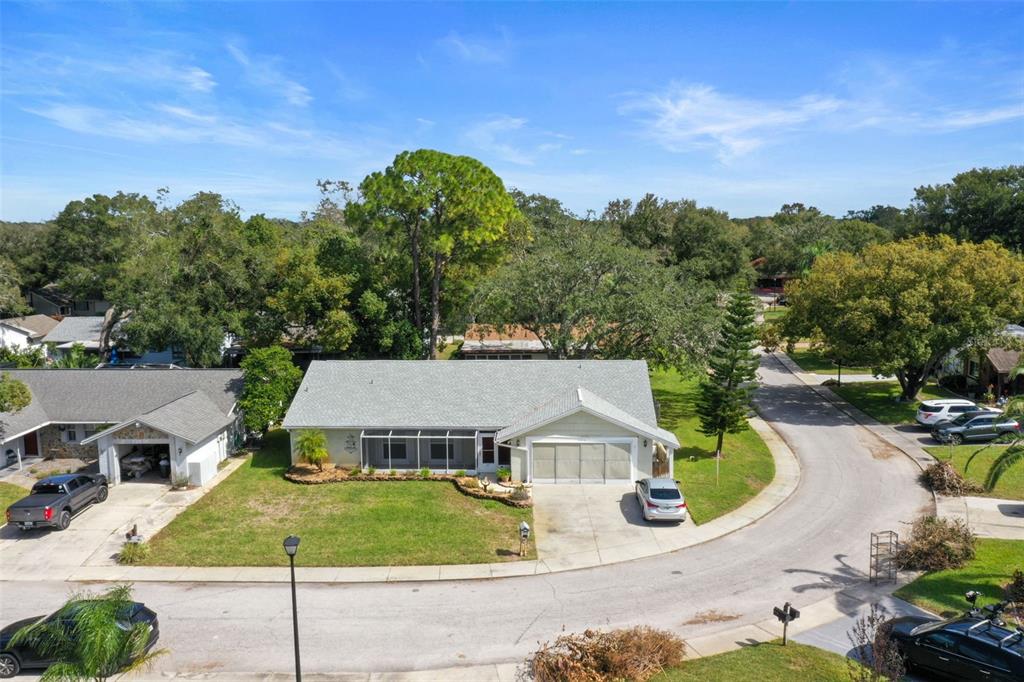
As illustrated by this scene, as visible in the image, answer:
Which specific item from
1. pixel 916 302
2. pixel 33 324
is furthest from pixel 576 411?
pixel 33 324

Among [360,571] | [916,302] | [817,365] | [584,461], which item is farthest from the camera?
[817,365]

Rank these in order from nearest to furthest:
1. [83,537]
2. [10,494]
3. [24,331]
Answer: [83,537] < [10,494] < [24,331]

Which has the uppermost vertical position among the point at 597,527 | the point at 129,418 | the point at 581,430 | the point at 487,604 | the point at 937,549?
the point at 581,430

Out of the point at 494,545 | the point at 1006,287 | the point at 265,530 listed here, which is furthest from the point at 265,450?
the point at 1006,287

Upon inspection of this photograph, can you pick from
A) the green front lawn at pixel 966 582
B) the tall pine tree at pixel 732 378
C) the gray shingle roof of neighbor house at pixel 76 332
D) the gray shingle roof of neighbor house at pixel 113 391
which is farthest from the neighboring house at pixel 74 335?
the green front lawn at pixel 966 582

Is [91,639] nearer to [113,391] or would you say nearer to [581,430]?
[581,430]

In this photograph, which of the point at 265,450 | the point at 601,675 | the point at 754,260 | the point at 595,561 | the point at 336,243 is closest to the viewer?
the point at 601,675

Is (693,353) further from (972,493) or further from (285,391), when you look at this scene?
(285,391)

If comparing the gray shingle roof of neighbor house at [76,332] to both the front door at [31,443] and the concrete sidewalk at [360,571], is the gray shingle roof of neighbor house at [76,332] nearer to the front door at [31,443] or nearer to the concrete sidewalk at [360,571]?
the front door at [31,443]

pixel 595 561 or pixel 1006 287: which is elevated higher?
pixel 1006 287
